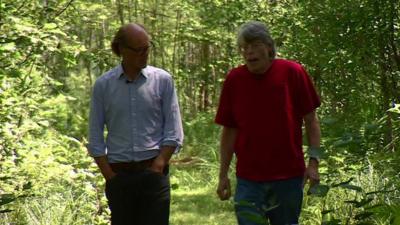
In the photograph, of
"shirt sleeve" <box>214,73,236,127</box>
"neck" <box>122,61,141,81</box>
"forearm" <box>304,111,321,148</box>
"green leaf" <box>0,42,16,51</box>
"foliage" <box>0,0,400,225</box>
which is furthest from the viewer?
"foliage" <box>0,0,400,225</box>

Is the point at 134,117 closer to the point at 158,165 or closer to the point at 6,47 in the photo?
the point at 158,165

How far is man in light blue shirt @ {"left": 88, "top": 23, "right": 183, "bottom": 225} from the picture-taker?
12.5 ft

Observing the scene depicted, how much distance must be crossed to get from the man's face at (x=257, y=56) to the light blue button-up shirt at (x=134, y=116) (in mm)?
597

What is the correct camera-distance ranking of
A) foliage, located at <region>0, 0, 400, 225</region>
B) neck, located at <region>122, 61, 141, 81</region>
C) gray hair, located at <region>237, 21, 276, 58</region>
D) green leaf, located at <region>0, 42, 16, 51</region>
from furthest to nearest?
1. foliage, located at <region>0, 0, 400, 225</region>
2. green leaf, located at <region>0, 42, 16, 51</region>
3. neck, located at <region>122, 61, 141, 81</region>
4. gray hair, located at <region>237, 21, 276, 58</region>

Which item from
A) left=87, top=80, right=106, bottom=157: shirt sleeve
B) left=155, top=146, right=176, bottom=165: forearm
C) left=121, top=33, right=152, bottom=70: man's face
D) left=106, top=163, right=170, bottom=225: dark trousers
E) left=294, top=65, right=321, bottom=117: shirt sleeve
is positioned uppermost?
left=121, top=33, right=152, bottom=70: man's face

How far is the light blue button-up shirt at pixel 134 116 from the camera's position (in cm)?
382

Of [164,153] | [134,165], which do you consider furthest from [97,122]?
[164,153]

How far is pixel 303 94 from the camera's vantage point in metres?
3.58

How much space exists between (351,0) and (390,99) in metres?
1.25

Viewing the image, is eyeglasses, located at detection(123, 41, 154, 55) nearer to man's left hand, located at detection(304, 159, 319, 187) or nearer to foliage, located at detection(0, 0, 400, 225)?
foliage, located at detection(0, 0, 400, 225)

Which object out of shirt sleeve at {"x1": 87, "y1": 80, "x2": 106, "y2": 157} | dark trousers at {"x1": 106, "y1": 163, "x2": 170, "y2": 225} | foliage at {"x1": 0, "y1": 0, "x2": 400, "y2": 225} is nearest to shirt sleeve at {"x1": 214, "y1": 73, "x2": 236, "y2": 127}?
dark trousers at {"x1": 106, "y1": 163, "x2": 170, "y2": 225}

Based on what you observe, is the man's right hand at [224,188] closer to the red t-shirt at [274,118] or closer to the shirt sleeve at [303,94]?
the red t-shirt at [274,118]

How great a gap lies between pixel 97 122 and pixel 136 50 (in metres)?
0.51

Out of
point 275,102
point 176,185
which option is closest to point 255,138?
point 275,102
